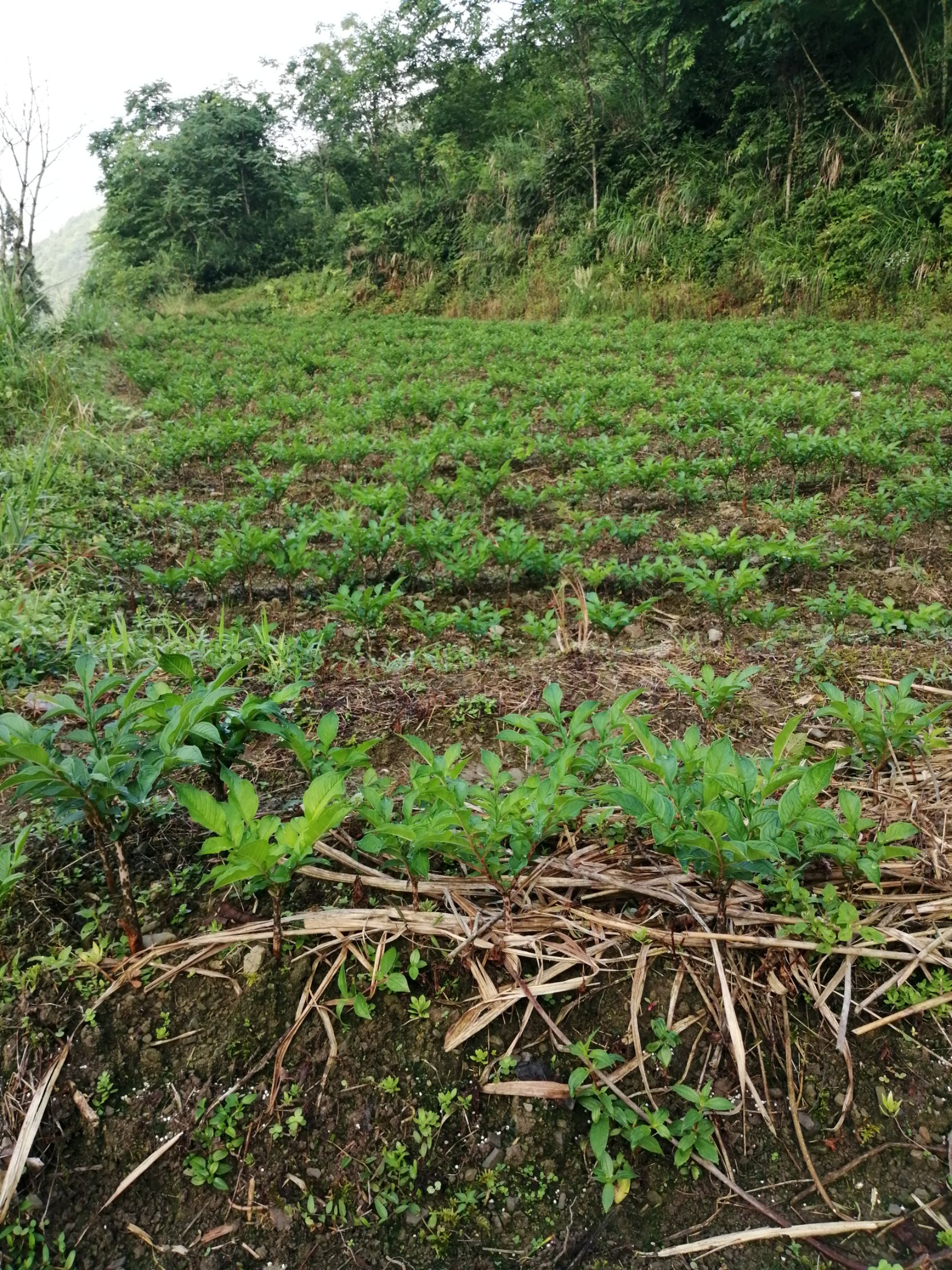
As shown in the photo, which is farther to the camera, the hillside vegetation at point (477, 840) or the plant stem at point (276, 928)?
the plant stem at point (276, 928)

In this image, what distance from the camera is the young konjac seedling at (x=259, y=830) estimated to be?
131cm

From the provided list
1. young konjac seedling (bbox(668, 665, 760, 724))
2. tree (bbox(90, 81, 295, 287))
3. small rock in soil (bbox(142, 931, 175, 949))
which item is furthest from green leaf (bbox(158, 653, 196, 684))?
tree (bbox(90, 81, 295, 287))

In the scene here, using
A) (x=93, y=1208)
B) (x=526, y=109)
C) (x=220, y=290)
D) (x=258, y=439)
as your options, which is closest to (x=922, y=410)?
(x=258, y=439)

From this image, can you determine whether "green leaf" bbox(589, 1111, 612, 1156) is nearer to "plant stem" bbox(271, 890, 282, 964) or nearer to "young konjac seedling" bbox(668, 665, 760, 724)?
"plant stem" bbox(271, 890, 282, 964)

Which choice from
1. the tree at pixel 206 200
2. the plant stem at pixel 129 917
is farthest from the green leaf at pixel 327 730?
the tree at pixel 206 200

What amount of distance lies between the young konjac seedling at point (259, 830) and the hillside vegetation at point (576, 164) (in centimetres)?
1427

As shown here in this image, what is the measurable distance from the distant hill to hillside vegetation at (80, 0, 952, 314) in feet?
13.1

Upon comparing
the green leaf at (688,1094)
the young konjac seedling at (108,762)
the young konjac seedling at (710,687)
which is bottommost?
the green leaf at (688,1094)

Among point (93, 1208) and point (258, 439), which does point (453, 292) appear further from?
point (93, 1208)

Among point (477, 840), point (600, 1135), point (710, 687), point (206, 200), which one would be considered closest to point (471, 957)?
point (477, 840)

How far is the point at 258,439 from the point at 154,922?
666 centimetres

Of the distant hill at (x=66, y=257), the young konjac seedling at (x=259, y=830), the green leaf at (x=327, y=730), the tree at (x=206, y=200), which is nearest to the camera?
the young konjac seedling at (x=259, y=830)

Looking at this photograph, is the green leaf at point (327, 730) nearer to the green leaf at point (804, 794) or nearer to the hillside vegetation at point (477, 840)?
the hillside vegetation at point (477, 840)

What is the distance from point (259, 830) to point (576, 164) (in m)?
21.8
